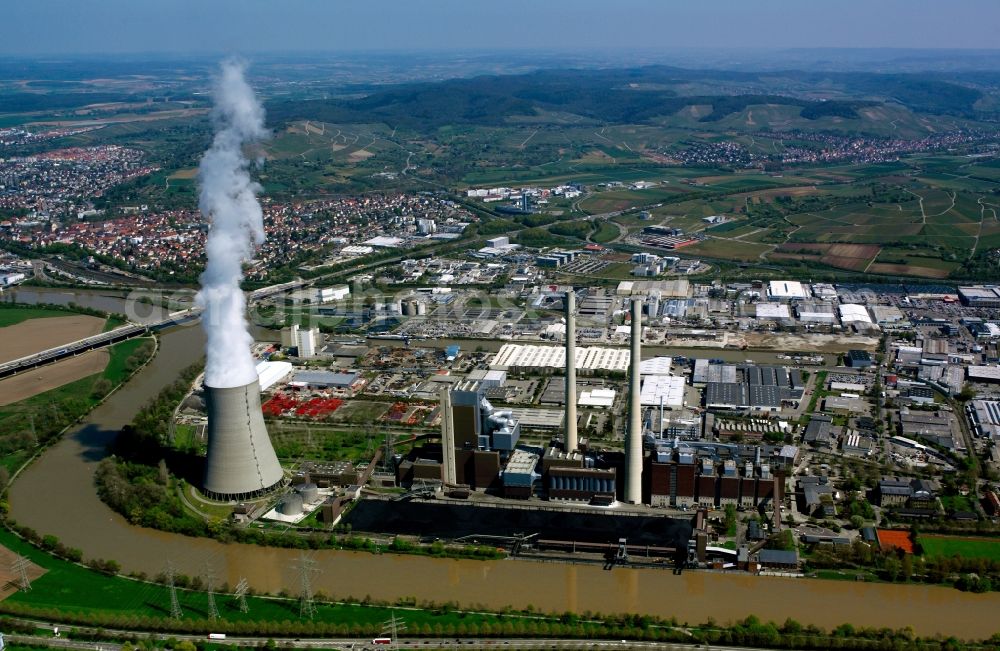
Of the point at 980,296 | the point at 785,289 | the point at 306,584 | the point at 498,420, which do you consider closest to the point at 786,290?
the point at 785,289

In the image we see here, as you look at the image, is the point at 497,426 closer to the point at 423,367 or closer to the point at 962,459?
the point at 423,367

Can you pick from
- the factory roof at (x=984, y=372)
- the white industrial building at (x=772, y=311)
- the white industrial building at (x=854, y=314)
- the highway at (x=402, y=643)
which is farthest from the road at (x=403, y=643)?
the white industrial building at (x=854, y=314)

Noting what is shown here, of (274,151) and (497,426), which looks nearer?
(497,426)

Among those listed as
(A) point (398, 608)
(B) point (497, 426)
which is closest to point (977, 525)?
(B) point (497, 426)

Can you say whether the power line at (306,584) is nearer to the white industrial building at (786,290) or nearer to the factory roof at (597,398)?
the factory roof at (597,398)

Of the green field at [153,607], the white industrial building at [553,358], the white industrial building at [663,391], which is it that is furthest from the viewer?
the white industrial building at [553,358]

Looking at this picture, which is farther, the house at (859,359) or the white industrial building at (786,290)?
the white industrial building at (786,290)
